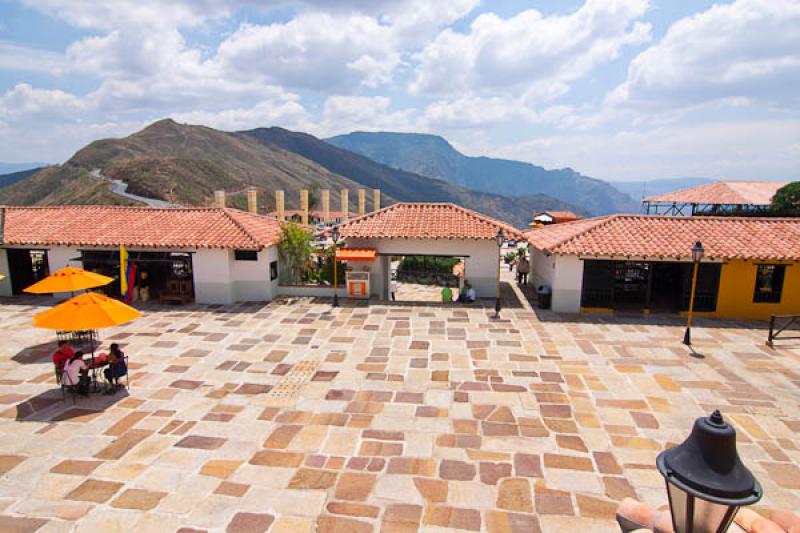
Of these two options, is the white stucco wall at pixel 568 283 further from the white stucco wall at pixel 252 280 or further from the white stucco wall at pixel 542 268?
the white stucco wall at pixel 252 280

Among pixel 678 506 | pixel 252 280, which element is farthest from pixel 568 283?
pixel 678 506

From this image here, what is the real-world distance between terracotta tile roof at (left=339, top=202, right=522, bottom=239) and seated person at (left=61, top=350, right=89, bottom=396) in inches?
421

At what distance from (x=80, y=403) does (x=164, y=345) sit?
351cm

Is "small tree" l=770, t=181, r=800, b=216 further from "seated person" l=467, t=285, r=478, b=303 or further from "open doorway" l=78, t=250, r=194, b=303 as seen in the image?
"open doorway" l=78, t=250, r=194, b=303

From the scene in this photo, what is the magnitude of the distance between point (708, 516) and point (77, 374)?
37.3 feet

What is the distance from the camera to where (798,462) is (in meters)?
7.90

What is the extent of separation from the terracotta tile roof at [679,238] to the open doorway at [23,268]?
2151cm

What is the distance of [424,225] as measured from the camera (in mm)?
19594

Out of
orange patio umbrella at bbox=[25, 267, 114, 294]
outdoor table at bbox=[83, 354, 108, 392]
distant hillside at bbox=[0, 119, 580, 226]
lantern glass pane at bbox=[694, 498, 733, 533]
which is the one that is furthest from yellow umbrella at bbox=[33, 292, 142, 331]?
distant hillside at bbox=[0, 119, 580, 226]

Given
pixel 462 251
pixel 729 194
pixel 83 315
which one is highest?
pixel 729 194

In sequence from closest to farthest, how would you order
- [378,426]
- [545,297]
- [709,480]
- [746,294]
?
[709,480], [378,426], [746,294], [545,297]

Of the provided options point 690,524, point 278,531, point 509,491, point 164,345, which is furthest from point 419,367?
point 690,524

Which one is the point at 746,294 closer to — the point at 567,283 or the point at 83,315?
the point at 567,283

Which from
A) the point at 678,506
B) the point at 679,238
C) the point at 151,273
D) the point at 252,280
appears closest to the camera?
the point at 678,506
